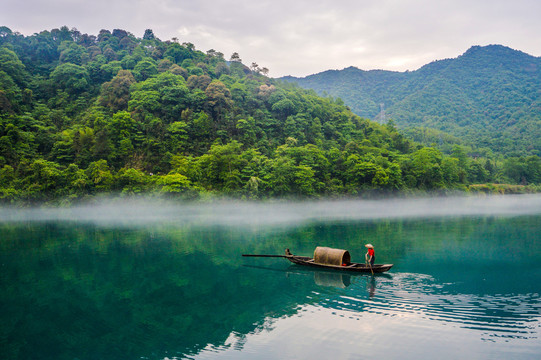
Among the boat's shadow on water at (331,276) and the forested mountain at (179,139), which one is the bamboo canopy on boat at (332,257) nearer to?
the boat's shadow on water at (331,276)

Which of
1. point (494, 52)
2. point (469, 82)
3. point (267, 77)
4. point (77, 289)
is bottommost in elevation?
point (77, 289)

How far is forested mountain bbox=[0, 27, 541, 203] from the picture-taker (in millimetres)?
48625

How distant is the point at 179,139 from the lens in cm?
5734

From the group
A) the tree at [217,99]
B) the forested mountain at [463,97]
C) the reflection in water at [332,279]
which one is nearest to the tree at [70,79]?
the tree at [217,99]


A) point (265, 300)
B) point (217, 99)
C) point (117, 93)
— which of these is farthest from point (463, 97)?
point (265, 300)

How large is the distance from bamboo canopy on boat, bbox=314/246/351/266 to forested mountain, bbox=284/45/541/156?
7590 centimetres

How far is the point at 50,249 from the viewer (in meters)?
22.5

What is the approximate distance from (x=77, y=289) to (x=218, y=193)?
120 feet

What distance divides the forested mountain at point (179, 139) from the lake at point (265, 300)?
24.9 metres

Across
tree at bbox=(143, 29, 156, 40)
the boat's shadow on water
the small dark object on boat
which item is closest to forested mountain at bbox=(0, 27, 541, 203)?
tree at bbox=(143, 29, 156, 40)

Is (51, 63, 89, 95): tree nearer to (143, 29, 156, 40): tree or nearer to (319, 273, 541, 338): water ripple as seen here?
(143, 29, 156, 40): tree

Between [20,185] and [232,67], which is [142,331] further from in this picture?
[232,67]

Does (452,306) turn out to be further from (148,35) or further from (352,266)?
(148,35)

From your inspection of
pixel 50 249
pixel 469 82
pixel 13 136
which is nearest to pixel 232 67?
pixel 13 136
